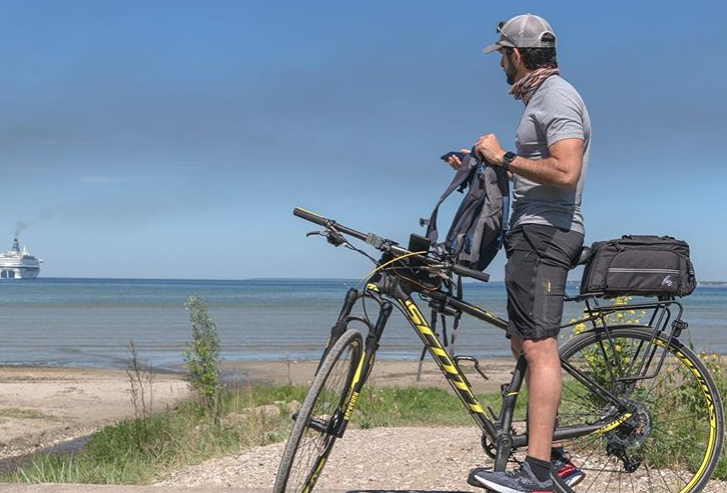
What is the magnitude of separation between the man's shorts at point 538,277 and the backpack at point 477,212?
13cm

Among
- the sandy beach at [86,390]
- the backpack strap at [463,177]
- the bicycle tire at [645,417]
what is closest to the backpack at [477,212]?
the backpack strap at [463,177]

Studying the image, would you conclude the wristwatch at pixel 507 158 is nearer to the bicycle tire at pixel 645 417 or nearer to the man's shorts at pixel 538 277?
the man's shorts at pixel 538 277

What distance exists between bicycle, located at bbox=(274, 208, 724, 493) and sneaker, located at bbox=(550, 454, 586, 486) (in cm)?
12

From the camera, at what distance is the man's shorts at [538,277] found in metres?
4.18

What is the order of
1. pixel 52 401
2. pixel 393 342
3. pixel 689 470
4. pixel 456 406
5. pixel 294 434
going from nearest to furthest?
pixel 294 434 → pixel 689 470 → pixel 456 406 → pixel 52 401 → pixel 393 342

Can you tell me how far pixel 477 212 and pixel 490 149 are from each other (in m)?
0.29

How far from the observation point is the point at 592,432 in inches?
180

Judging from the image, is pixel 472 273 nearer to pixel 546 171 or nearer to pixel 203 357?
pixel 546 171

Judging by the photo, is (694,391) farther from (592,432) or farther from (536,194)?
(536,194)

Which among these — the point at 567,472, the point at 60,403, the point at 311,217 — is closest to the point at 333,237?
the point at 311,217

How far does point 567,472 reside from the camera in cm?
454

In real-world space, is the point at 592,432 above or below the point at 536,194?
below

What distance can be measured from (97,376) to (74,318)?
27546 millimetres

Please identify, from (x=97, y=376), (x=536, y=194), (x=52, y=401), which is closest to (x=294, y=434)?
(x=536, y=194)
